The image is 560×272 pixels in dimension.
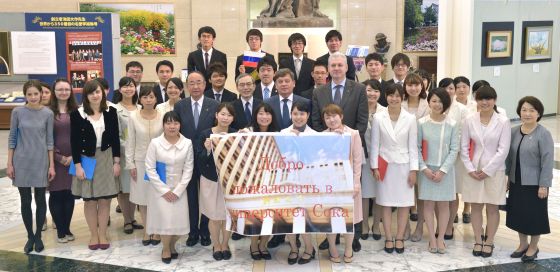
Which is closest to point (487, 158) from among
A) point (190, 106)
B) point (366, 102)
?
point (366, 102)

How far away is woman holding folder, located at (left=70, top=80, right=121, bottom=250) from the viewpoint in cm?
570

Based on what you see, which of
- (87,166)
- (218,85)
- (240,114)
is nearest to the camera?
(87,166)

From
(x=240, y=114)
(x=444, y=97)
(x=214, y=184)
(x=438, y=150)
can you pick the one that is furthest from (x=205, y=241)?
(x=444, y=97)

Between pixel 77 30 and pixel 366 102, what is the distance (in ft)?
24.5

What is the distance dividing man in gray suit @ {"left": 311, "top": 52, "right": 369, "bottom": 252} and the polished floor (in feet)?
3.83

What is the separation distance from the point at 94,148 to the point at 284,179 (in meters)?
1.87

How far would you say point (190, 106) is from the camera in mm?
5898

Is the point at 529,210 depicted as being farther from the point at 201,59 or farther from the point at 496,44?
the point at 496,44

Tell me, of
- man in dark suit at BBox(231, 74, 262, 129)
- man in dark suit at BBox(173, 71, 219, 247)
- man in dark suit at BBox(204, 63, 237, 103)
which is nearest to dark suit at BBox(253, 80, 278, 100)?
man in dark suit at BBox(204, 63, 237, 103)

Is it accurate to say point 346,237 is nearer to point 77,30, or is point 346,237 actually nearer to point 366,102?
point 366,102

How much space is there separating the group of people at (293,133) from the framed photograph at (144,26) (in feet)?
39.7

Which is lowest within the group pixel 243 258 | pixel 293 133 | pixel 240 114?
pixel 243 258

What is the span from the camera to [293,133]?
5.25m

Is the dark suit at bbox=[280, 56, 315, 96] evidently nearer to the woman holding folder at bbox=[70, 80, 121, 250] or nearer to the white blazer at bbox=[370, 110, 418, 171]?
the white blazer at bbox=[370, 110, 418, 171]
